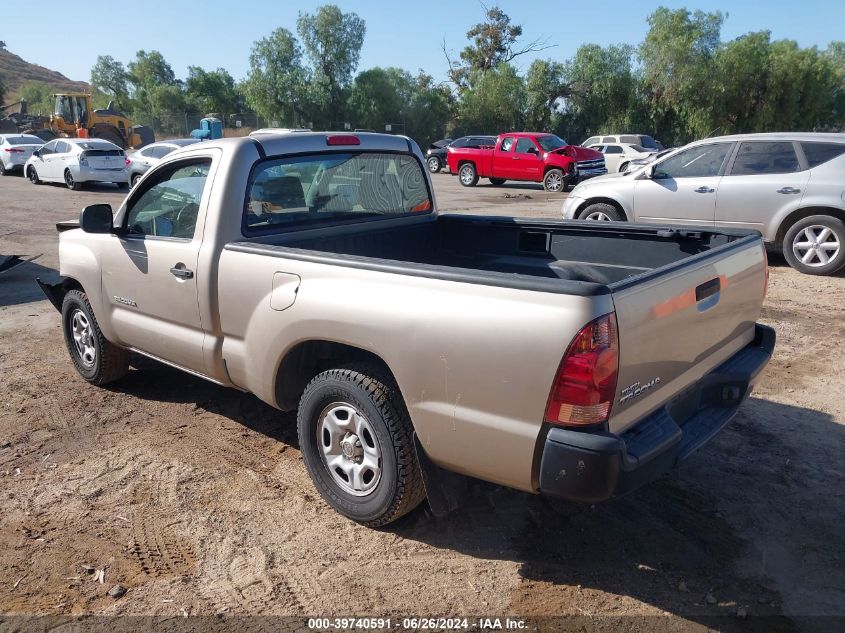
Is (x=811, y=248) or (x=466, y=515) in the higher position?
(x=811, y=248)

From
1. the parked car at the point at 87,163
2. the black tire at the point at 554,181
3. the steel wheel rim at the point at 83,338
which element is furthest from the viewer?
the black tire at the point at 554,181

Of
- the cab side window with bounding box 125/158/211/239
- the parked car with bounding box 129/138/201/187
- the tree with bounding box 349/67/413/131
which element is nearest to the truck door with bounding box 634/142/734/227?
the cab side window with bounding box 125/158/211/239

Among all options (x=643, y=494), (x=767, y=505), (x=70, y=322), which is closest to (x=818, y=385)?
(x=767, y=505)

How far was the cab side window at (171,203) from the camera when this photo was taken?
408 centimetres

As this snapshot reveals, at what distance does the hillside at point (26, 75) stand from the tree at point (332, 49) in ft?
330

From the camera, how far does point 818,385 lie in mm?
5223

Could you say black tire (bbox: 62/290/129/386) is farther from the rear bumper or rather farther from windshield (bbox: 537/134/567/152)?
windshield (bbox: 537/134/567/152)

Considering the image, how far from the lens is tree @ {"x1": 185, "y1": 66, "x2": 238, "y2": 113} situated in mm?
63062

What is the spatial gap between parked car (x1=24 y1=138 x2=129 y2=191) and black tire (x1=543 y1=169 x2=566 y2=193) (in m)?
13.1

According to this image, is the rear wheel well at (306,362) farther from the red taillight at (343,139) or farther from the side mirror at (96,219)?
the side mirror at (96,219)

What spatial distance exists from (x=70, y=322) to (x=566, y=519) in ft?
13.5

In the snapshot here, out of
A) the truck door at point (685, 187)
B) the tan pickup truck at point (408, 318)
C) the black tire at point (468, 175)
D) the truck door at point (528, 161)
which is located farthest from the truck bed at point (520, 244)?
the black tire at point (468, 175)

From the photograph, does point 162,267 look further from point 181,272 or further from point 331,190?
point 331,190

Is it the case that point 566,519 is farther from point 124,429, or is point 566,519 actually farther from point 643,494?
point 124,429
